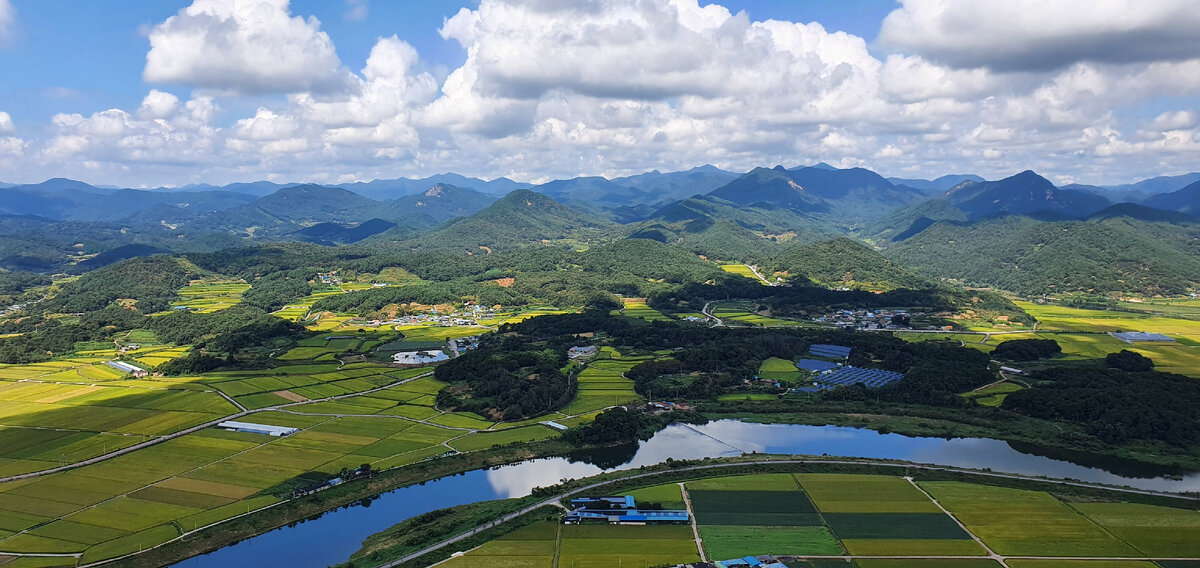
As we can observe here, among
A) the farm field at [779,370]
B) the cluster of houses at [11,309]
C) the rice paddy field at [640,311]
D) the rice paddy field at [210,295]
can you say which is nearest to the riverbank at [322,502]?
the farm field at [779,370]

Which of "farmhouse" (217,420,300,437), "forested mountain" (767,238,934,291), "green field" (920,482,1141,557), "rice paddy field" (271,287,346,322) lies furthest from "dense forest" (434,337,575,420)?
"forested mountain" (767,238,934,291)

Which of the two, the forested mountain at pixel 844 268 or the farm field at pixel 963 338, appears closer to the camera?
the farm field at pixel 963 338

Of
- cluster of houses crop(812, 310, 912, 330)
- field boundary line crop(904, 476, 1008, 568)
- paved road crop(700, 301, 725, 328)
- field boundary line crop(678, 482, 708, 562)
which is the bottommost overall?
field boundary line crop(904, 476, 1008, 568)

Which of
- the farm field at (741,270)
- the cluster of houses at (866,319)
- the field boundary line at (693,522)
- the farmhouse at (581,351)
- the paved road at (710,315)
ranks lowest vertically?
the field boundary line at (693,522)

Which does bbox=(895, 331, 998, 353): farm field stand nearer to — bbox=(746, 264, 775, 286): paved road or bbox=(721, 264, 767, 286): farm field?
bbox=(721, 264, 767, 286): farm field

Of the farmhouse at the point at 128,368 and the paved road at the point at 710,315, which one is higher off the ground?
the paved road at the point at 710,315

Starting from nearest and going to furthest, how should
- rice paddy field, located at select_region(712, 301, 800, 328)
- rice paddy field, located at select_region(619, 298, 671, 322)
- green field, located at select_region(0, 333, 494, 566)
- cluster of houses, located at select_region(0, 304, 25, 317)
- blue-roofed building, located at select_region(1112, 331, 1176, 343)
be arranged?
green field, located at select_region(0, 333, 494, 566) → blue-roofed building, located at select_region(1112, 331, 1176, 343) → rice paddy field, located at select_region(712, 301, 800, 328) → rice paddy field, located at select_region(619, 298, 671, 322) → cluster of houses, located at select_region(0, 304, 25, 317)

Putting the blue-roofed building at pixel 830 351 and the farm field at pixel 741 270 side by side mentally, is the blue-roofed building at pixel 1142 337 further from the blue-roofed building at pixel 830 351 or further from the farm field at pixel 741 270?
the farm field at pixel 741 270
